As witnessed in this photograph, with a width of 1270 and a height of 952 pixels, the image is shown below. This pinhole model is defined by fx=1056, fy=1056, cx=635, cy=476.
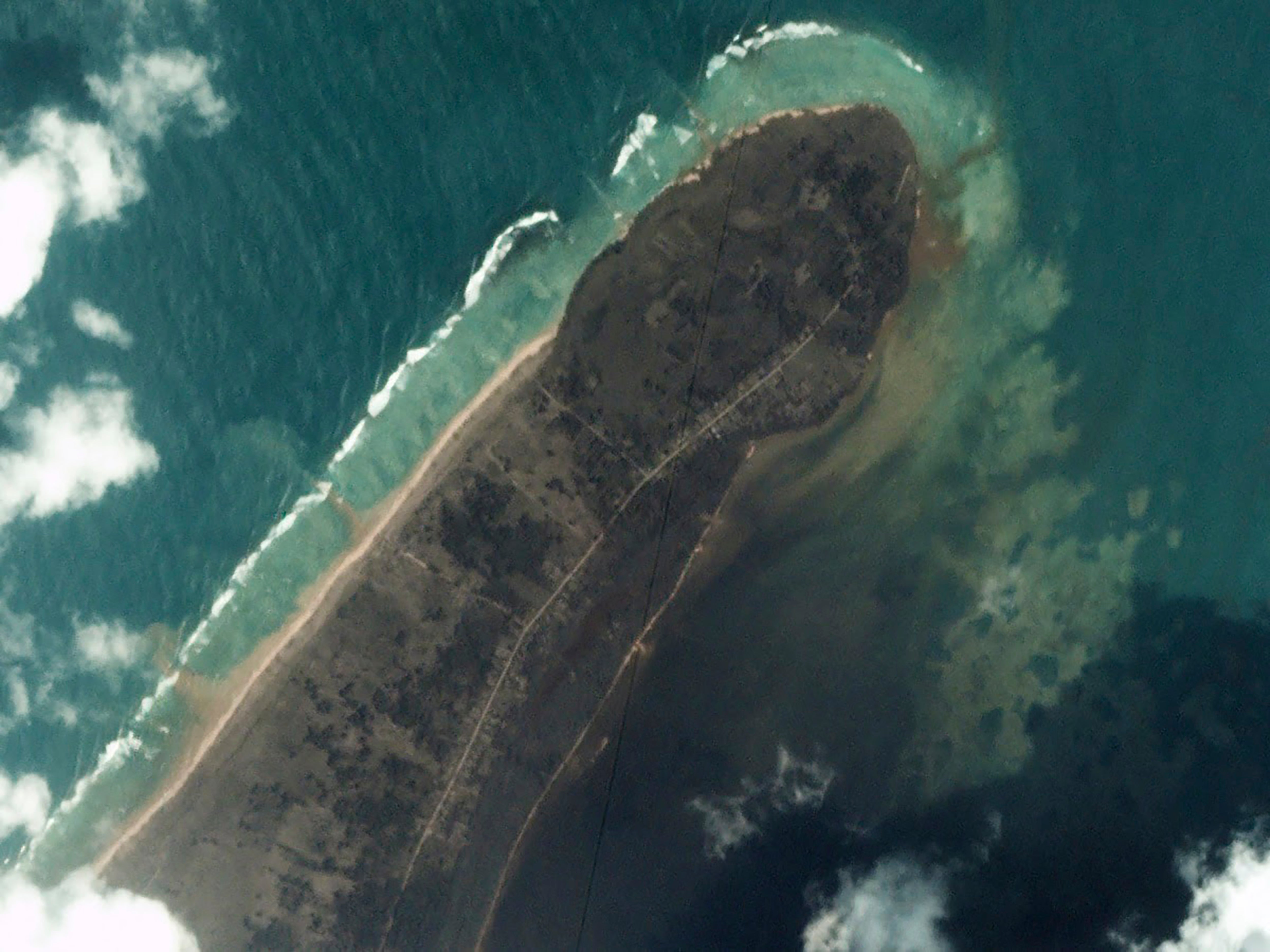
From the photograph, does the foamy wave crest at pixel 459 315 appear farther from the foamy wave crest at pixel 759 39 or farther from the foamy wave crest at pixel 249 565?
the foamy wave crest at pixel 759 39

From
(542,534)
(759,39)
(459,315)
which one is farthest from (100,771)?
(759,39)

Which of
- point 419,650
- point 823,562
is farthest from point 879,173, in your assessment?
point 419,650

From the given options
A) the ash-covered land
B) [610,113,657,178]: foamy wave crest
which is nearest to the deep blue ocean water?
[610,113,657,178]: foamy wave crest

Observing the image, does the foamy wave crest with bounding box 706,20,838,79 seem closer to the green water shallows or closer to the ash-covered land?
the green water shallows

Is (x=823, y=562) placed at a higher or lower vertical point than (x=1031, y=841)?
higher

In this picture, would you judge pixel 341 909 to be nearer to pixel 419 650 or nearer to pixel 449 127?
pixel 419 650

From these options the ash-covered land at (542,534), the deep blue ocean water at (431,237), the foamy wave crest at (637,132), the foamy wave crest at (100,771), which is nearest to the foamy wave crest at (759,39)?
the deep blue ocean water at (431,237)
